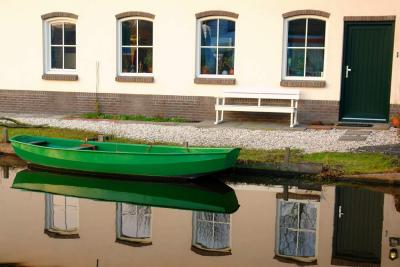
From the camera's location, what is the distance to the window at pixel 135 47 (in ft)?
56.4

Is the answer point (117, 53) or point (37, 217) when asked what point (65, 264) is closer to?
→ point (37, 217)

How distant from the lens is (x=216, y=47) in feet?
54.7

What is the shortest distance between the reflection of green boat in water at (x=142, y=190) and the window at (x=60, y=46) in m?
6.53

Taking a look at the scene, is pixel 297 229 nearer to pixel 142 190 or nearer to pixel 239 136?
pixel 142 190

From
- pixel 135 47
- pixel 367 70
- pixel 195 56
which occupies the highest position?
pixel 135 47

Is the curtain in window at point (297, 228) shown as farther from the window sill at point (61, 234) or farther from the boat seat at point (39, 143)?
the boat seat at point (39, 143)

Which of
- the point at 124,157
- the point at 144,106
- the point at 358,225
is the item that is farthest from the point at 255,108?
the point at 358,225

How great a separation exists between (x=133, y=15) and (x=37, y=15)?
271 centimetres

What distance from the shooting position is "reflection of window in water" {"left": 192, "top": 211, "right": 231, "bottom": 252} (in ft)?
26.6

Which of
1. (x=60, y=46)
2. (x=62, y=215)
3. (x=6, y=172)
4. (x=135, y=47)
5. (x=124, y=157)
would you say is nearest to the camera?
(x=62, y=215)

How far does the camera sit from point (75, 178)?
38.1ft

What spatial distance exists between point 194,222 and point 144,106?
8474 mm

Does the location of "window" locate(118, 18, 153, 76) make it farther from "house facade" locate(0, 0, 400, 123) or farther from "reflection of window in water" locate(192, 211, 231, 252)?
"reflection of window in water" locate(192, 211, 231, 252)

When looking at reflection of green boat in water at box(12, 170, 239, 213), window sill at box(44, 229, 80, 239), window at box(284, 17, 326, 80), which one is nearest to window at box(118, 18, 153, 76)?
window at box(284, 17, 326, 80)
